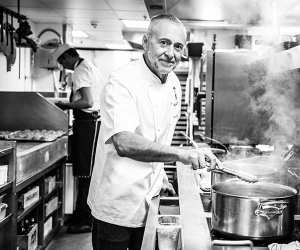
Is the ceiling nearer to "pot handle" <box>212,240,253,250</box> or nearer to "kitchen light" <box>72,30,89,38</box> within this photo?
"kitchen light" <box>72,30,89,38</box>

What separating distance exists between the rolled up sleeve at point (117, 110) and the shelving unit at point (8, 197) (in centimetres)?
121

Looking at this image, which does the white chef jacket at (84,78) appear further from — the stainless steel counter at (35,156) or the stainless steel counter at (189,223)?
the stainless steel counter at (189,223)

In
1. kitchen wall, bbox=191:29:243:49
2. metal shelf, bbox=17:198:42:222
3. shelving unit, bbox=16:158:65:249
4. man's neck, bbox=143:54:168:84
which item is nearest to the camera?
man's neck, bbox=143:54:168:84

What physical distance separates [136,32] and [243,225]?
8773mm

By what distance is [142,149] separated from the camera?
169 centimetres

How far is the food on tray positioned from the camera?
13.0 ft

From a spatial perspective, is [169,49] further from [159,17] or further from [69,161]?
[69,161]

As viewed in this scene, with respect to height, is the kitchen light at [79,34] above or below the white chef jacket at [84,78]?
above

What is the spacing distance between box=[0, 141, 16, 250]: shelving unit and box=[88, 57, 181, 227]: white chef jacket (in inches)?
43.3

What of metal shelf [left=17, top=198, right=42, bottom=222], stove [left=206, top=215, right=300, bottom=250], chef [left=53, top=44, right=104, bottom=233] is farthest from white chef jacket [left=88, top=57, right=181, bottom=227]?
chef [left=53, top=44, right=104, bottom=233]

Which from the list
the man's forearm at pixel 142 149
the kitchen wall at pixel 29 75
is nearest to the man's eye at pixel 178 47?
the man's forearm at pixel 142 149

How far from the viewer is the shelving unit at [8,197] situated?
2820mm

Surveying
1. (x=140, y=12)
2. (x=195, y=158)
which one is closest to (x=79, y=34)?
(x=140, y=12)

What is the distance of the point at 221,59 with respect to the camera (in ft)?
11.8
